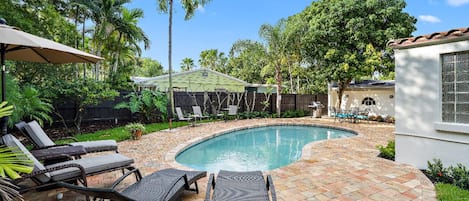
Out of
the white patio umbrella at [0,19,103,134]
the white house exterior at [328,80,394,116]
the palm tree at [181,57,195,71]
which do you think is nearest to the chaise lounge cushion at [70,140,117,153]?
the white patio umbrella at [0,19,103,134]

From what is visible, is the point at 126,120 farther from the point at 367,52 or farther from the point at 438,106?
the point at 367,52

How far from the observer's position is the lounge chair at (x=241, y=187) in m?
2.77

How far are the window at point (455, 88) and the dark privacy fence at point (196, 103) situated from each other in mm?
10905

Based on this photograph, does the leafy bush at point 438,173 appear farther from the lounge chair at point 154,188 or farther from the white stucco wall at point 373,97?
the white stucco wall at point 373,97

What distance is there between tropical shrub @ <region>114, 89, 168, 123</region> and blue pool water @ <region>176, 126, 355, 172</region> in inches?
152

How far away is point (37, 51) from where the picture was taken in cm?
450

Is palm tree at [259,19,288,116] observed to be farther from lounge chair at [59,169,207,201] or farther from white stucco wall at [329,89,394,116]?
lounge chair at [59,169,207,201]

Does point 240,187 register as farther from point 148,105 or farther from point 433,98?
point 148,105

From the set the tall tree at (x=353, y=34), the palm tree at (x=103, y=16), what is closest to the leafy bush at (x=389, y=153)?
the tall tree at (x=353, y=34)

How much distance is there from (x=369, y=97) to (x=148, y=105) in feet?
43.7

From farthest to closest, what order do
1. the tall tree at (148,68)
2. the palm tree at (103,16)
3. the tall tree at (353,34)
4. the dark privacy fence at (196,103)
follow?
the tall tree at (148,68) < the palm tree at (103,16) < the tall tree at (353,34) < the dark privacy fence at (196,103)

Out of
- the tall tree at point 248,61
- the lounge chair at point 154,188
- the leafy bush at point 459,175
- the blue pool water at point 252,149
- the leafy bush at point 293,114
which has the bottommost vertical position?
the blue pool water at point 252,149

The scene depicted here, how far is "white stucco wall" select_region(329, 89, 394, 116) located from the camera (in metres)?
14.5

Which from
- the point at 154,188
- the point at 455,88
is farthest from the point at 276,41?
the point at 154,188
